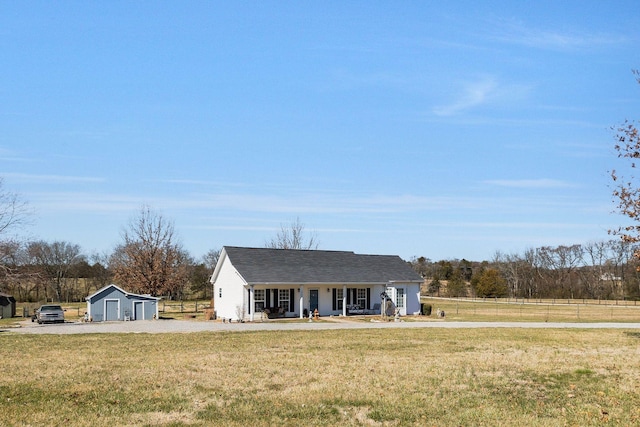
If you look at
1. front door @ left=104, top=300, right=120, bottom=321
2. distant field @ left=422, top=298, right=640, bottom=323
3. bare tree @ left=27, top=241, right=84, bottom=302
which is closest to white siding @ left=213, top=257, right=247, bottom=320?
front door @ left=104, top=300, right=120, bottom=321

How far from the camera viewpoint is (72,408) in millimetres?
11805

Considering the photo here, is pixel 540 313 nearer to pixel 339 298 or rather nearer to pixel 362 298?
pixel 362 298

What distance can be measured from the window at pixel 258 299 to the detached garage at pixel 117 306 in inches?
290

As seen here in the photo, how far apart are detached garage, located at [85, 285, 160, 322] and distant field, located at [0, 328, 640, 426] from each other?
1964 centimetres

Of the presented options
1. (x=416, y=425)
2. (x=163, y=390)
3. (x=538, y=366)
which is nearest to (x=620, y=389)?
(x=538, y=366)

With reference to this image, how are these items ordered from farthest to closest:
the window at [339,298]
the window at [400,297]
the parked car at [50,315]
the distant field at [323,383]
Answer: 1. the window at [400,297]
2. the window at [339,298]
3. the parked car at [50,315]
4. the distant field at [323,383]

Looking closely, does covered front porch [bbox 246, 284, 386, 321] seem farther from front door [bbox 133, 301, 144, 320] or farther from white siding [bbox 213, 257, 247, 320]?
front door [bbox 133, 301, 144, 320]

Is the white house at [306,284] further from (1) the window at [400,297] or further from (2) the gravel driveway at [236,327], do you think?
(2) the gravel driveway at [236,327]

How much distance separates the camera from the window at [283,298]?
45.3 m

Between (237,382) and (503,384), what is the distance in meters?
6.03

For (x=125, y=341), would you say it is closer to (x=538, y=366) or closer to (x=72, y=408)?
(x=72, y=408)

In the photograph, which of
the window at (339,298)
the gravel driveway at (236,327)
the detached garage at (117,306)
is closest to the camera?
the gravel driveway at (236,327)

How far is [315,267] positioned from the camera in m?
48.1

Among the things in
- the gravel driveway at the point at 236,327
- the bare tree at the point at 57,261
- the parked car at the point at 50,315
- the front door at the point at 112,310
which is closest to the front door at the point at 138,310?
the front door at the point at 112,310
